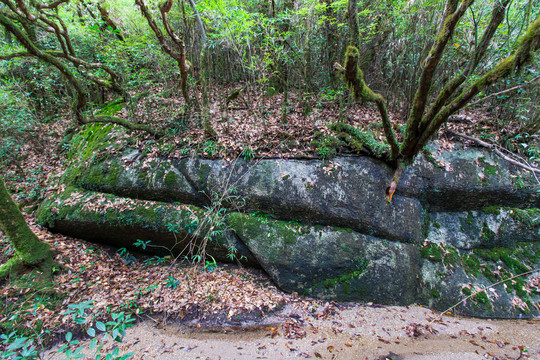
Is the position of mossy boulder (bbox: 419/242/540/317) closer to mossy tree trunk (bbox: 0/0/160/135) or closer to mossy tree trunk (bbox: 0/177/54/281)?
mossy tree trunk (bbox: 0/0/160/135)

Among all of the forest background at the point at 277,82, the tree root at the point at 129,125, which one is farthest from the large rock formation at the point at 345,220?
the tree root at the point at 129,125

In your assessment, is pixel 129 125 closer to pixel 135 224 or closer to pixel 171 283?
pixel 135 224

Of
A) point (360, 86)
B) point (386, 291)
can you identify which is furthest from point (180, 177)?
point (386, 291)

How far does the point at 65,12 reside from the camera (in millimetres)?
9656

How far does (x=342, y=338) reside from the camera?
4711 millimetres

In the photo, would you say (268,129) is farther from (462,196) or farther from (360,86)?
(462,196)

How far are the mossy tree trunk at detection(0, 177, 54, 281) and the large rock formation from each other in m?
1.21

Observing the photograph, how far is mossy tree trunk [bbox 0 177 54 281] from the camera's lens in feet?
15.9

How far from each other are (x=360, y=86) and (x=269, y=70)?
4.93 metres

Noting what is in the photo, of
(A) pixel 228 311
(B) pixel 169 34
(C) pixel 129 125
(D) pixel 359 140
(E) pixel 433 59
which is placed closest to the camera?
(E) pixel 433 59

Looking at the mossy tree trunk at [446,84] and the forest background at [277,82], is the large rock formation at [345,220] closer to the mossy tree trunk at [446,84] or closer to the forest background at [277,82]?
the forest background at [277,82]

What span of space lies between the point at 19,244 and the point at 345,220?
7.41 meters

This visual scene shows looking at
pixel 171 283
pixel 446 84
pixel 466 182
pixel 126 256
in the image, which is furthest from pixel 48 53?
pixel 466 182

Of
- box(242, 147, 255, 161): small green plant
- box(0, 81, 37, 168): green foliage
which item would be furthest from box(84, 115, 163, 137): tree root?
box(0, 81, 37, 168): green foliage
